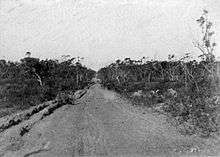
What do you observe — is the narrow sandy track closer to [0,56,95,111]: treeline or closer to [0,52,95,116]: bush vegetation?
[0,52,95,116]: bush vegetation

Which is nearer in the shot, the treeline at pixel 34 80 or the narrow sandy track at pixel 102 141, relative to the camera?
the narrow sandy track at pixel 102 141

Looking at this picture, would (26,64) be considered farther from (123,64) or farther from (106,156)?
(123,64)

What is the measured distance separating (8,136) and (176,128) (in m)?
6.91

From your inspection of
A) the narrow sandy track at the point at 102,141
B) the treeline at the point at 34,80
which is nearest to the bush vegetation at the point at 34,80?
the treeline at the point at 34,80

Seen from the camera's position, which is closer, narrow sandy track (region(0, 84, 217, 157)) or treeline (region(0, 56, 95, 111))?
narrow sandy track (region(0, 84, 217, 157))

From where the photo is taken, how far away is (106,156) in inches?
367

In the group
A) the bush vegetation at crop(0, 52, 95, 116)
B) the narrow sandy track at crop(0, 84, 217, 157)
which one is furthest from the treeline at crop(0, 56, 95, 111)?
the narrow sandy track at crop(0, 84, 217, 157)

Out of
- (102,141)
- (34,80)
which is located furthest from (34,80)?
(102,141)

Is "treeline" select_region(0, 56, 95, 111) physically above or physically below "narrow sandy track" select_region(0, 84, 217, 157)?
above

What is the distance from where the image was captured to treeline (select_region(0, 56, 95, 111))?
130ft

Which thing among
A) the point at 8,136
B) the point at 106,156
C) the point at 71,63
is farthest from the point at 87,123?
the point at 71,63

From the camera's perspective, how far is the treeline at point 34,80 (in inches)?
1561

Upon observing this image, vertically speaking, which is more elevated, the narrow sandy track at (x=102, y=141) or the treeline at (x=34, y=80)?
the treeline at (x=34, y=80)

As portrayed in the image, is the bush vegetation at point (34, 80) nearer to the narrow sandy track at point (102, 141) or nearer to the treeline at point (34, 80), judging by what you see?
the treeline at point (34, 80)
